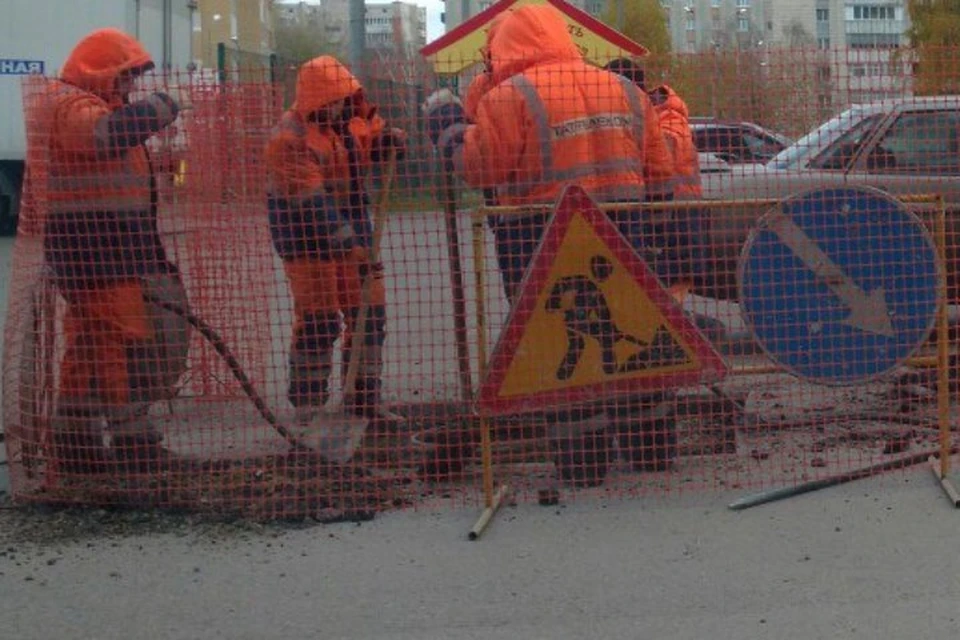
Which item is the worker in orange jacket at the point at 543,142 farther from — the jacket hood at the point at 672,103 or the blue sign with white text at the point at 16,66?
the blue sign with white text at the point at 16,66

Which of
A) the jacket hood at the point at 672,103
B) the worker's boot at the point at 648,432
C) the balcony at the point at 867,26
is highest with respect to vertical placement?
the balcony at the point at 867,26

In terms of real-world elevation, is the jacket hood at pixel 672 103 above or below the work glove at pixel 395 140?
above

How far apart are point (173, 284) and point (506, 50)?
1.86 metres

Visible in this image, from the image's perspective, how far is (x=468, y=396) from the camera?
7.07 m

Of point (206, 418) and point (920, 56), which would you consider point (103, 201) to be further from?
point (920, 56)

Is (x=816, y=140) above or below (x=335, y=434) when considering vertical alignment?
above

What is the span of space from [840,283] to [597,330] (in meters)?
1.11

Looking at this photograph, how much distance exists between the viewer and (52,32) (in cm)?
2291

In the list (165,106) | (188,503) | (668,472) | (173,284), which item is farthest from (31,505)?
(668,472)

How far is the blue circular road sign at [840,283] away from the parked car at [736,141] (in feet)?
2.10

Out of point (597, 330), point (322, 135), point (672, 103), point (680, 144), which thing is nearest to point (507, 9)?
point (672, 103)

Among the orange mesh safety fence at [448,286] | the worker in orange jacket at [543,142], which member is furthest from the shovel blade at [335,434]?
the worker in orange jacket at [543,142]

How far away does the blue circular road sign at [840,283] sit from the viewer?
6738 millimetres

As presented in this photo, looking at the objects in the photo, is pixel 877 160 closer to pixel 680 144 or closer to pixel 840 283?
pixel 680 144
